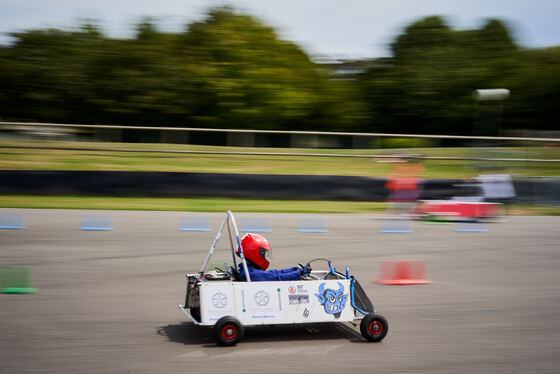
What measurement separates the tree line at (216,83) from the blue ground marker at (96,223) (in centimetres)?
1726

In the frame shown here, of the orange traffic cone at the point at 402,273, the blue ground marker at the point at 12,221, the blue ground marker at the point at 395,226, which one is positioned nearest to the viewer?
the orange traffic cone at the point at 402,273

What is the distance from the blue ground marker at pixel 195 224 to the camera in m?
11.8

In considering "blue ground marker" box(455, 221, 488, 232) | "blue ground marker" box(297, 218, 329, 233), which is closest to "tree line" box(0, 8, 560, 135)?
"blue ground marker" box(297, 218, 329, 233)

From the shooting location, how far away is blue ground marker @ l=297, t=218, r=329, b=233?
12125 mm

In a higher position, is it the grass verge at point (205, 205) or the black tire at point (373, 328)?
the grass verge at point (205, 205)

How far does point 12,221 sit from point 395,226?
7903 mm

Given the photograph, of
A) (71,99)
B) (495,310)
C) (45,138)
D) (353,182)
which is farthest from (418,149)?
(71,99)

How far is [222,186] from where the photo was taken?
16.0 m

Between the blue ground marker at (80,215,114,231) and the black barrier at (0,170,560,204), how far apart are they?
9.38 ft

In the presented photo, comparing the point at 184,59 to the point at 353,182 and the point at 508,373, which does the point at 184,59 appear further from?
the point at 508,373

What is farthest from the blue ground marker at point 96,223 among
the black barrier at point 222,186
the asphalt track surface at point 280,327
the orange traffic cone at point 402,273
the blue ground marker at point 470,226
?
the blue ground marker at point 470,226

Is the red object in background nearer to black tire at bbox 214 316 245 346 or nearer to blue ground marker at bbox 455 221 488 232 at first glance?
blue ground marker at bbox 455 221 488 232

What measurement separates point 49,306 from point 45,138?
12.6 metres

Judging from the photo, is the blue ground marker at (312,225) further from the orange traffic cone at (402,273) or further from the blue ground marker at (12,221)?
the blue ground marker at (12,221)
